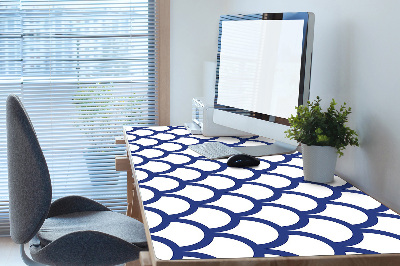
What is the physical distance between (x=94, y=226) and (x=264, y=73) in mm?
864

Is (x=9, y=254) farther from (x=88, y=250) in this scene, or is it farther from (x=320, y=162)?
(x=320, y=162)

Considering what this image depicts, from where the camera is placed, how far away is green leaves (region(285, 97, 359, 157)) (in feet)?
5.59

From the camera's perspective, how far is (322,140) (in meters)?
1.69

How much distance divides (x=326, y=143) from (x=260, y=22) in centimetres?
64

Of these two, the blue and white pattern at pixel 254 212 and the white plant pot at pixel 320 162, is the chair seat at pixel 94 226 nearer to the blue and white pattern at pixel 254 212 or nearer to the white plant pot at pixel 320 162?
the blue and white pattern at pixel 254 212

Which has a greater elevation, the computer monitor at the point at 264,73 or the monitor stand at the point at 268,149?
the computer monitor at the point at 264,73

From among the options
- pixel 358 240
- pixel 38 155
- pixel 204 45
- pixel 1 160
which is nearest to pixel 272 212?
pixel 358 240

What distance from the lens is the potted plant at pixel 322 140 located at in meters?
1.71

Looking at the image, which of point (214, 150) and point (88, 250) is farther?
point (214, 150)

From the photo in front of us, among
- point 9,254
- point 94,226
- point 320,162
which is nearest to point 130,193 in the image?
point 94,226

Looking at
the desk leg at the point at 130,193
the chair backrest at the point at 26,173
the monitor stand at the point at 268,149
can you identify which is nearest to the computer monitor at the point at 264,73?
the monitor stand at the point at 268,149

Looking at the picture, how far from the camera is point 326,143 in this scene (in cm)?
171

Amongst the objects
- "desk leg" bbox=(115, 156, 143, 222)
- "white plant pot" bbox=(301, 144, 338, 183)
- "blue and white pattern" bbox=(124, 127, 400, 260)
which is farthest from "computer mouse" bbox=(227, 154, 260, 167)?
"desk leg" bbox=(115, 156, 143, 222)

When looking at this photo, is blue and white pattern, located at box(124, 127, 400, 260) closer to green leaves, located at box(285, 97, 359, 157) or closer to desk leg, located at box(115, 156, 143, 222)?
green leaves, located at box(285, 97, 359, 157)
